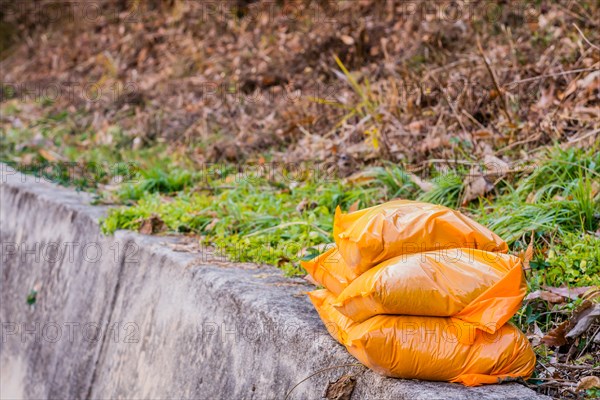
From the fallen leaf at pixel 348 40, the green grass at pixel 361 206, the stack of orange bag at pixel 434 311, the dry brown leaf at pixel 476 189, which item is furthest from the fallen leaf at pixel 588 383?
the fallen leaf at pixel 348 40

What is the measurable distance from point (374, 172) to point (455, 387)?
2486mm

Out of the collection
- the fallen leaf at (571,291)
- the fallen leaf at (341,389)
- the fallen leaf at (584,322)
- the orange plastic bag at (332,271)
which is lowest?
the fallen leaf at (571,291)

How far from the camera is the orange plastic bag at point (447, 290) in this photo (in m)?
1.98

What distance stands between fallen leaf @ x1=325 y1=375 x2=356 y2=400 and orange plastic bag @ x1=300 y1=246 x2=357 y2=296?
295 mm

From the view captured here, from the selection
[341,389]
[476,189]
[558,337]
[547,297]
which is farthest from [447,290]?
[476,189]

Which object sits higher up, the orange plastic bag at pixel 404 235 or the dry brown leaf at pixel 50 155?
the orange plastic bag at pixel 404 235

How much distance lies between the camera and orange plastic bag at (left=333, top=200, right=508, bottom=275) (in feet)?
7.04

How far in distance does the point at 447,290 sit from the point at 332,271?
0.49m

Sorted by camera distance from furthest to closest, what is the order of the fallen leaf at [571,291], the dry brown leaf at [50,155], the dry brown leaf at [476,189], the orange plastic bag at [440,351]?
the dry brown leaf at [50,155] < the dry brown leaf at [476,189] < the fallen leaf at [571,291] < the orange plastic bag at [440,351]

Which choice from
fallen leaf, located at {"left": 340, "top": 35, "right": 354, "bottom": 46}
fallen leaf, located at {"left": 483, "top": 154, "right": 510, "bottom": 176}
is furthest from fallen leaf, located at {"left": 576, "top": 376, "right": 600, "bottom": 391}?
fallen leaf, located at {"left": 340, "top": 35, "right": 354, "bottom": 46}

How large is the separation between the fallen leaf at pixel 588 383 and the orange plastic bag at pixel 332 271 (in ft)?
2.36

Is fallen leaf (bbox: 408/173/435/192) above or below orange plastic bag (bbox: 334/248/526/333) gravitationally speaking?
below

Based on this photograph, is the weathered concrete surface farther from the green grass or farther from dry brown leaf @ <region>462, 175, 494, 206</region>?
dry brown leaf @ <region>462, 175, 494, 206</region>

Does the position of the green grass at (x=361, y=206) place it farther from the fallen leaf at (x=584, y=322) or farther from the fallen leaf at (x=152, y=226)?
the fallen leaf at (x=584, y=322)
